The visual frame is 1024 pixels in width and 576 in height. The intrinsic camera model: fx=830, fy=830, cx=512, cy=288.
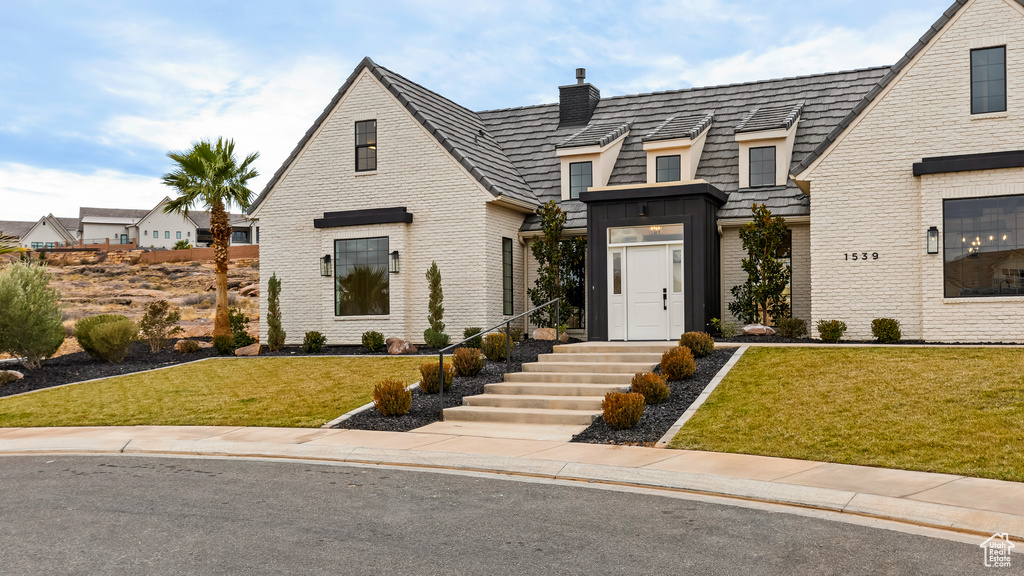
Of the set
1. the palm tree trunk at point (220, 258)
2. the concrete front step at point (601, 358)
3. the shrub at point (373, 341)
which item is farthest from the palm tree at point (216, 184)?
the concrete front step at point (601, 358)

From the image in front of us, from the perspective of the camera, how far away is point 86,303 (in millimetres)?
46906

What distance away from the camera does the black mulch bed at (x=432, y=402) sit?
12.9m

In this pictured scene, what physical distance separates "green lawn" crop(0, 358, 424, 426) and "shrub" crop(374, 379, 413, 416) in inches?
35.6

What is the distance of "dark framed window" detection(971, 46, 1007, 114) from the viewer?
54.4 ft

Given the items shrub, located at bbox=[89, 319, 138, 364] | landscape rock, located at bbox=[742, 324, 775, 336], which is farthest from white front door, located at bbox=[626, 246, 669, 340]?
shrub, located at bbox=[89, 319, 138, 364]

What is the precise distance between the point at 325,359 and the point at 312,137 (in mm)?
6660

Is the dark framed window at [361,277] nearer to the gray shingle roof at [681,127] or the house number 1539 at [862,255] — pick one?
the gray shingle roof at [681,127]

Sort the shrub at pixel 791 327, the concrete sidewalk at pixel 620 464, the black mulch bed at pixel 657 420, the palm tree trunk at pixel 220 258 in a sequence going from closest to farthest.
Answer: the concrete sidewalk at pixel 620 464 → the black mulch bed at pixel 657 420 → the shrub at pixel 791 327 → the palm tree trunk at pixel 220 258

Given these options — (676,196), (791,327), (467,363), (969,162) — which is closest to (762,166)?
(676,196)

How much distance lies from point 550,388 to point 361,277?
9289 mm

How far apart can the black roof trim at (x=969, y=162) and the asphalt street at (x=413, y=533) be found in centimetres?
1178

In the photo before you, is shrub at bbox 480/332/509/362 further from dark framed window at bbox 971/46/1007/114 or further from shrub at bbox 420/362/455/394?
dark framed window at bbox 971/46/1007/114

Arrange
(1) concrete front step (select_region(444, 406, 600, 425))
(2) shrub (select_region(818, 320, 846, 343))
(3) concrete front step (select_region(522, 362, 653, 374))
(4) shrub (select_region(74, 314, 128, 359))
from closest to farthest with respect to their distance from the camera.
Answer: (1) concrete front step (select_region(444, 406, 600, 425)) < (3) concrete front step (select_region(522, 362, 653, 374)) < (2) shrub (select_region(818, 320, 846, 343)) < (4) shrub (select_region(74, 314, 128, 359))

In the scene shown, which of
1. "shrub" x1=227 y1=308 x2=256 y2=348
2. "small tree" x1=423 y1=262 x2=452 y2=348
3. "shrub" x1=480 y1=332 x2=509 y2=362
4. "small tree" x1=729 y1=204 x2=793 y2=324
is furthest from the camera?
"shrub" x1=227 y1=308 x2=256 y2=348
